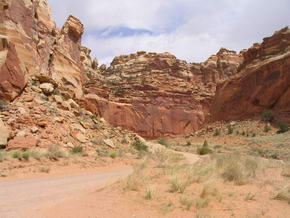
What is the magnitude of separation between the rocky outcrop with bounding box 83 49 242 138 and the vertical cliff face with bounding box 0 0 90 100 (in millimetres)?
27105

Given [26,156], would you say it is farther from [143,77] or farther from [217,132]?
[143,77]

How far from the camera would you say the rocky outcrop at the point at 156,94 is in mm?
66312

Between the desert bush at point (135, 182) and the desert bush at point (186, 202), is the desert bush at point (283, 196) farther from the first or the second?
the desert bush at point (135, 182)

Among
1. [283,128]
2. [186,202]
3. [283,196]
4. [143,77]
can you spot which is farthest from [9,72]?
[143,77]

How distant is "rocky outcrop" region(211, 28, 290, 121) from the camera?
1645 inches

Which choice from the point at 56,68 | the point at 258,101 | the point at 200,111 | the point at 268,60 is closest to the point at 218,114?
the point at 258,101

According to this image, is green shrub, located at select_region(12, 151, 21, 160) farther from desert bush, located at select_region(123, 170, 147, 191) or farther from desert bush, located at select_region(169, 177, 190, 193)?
desert bush, located at select_region(169, 177, 190, 193)

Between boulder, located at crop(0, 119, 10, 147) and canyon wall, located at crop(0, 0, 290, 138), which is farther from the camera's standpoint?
canyon wall, located at crop(0, 0, 290, 138)

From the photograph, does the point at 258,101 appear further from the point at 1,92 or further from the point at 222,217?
the point at 222,217

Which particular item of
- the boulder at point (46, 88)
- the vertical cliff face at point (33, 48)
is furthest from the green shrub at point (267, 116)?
the boulder at point (46, 88)

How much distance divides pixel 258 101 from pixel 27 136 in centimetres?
3542

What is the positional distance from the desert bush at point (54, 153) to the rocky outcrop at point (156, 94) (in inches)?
1701

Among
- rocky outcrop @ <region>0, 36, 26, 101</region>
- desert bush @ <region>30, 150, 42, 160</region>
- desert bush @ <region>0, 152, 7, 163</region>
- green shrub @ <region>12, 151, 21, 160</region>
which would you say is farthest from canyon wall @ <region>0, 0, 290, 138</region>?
green shrub @ <region>12, 151, 21, 160</region>

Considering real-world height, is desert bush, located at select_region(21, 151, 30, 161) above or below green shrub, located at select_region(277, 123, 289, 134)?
below
